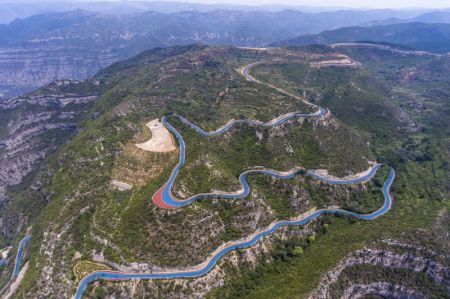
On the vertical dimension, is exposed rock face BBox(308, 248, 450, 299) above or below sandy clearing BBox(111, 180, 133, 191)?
below

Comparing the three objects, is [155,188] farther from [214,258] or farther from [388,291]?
[388,291]

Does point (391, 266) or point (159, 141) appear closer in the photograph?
point (391, 266)

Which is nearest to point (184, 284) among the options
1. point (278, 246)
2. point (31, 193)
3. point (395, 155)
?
point (278, 246)

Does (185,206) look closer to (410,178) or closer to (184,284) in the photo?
(184,284)

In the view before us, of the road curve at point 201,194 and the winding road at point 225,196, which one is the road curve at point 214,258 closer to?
the winding road at point 225,196

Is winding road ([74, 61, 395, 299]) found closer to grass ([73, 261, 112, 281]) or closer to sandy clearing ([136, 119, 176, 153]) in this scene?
grass ([73, 261, 112, 281])

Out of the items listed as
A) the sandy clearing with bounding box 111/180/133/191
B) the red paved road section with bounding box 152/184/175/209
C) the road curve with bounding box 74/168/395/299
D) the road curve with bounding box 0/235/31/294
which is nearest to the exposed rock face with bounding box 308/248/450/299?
the road curve with bounding box 74/168/395/299

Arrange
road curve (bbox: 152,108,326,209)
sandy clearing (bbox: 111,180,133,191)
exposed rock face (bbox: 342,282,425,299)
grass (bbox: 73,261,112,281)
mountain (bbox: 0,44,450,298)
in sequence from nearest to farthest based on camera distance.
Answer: grass (bbox: 73,261,112,281), mountain (bbox: 0,44,450,298), exposed rock face (bbox: 342,282,425,299), road curve (bbox: 152,108,326,209), sandy clearing (bbox: 111,180,133,191)

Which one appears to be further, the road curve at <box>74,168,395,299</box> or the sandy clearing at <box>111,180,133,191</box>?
the sandy clearing at <box>111,180,133,191</box>

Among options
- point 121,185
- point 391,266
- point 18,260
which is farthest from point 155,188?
point 391,266
